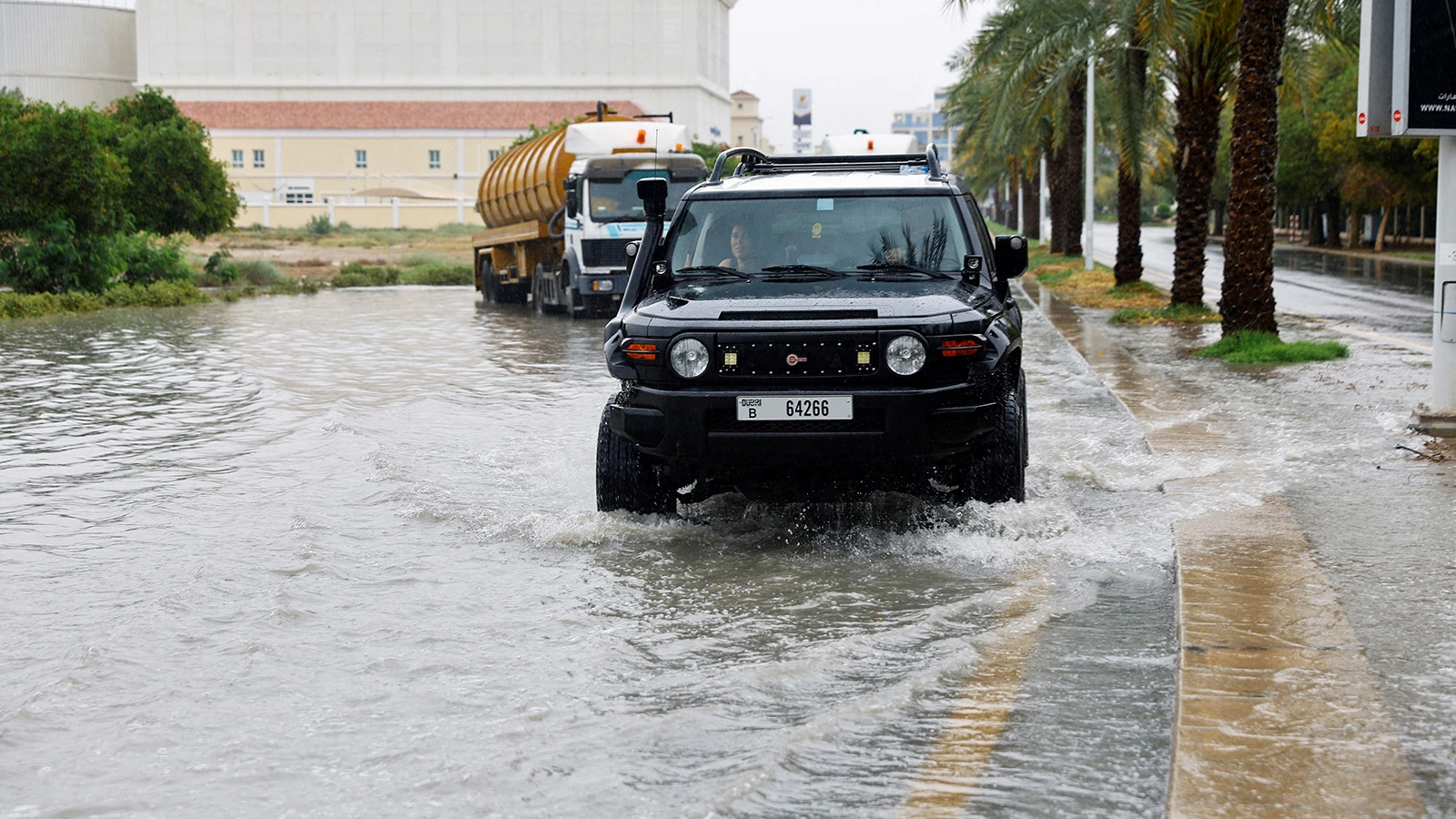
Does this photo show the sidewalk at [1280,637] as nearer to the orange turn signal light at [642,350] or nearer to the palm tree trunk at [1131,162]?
the orange turn signal light at [642,350]

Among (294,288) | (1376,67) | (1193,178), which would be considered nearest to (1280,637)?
(1376,67)

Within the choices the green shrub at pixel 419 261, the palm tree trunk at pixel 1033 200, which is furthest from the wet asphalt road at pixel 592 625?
the palm tree trunk at pixel 1033 200

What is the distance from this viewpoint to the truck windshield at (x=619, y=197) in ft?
88.1

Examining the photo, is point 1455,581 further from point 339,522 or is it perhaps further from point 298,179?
point 298,179

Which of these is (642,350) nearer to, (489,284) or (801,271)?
(801,271)

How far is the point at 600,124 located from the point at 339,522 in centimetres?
2039

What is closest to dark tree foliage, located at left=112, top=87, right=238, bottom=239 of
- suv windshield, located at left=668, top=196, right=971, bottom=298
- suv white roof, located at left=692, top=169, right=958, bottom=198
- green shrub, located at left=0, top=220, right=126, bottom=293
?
green shrub, located at left=0, top=220, right=126, bottom=293

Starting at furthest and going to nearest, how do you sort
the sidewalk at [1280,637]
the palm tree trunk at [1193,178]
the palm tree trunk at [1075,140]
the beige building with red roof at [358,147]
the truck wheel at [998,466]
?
the beige building with red roof at [358,147]
the palm tree trunk at [1075,140]
the palm tree trunk at [1193,178]
the truck wheel at [998,466]
the sidewalk at [1280,637]

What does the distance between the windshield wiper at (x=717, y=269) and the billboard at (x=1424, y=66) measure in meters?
4.77

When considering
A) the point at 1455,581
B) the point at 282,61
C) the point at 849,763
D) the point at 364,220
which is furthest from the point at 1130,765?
the point at 282,61

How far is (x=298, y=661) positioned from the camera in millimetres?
5418

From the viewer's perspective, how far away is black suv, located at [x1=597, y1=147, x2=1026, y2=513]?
6797 mm

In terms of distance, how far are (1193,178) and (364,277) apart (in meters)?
28.8

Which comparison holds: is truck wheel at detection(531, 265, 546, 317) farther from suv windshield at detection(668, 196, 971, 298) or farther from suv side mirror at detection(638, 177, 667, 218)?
suv windshield at detection(668, 196, 971, 298)
